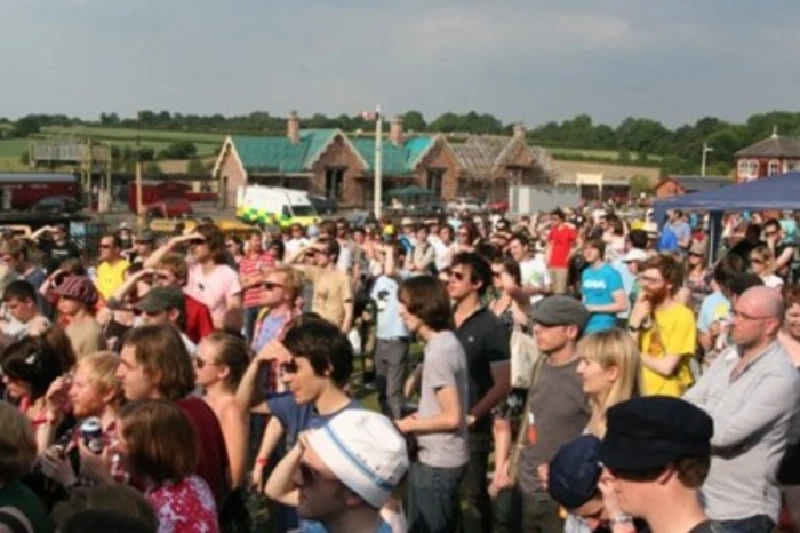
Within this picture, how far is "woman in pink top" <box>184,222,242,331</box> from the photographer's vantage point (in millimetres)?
7863

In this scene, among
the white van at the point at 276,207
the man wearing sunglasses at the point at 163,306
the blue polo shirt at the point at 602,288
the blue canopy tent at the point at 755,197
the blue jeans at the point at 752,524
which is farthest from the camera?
the white van at the point at 276,207

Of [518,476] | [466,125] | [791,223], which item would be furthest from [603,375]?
[466,125]

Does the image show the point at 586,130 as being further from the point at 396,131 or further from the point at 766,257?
the point at 766,257

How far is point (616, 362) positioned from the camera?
447cm

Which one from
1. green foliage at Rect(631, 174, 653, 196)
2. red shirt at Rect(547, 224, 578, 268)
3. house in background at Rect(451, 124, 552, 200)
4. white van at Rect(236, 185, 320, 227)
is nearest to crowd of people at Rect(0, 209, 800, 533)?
red shirt at Rect(547, 224, 578, 268)

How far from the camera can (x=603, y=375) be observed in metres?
4.48

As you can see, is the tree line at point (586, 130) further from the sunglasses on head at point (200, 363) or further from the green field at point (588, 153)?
the sunglasses on head at point (200, 363)

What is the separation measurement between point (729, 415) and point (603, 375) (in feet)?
1.73

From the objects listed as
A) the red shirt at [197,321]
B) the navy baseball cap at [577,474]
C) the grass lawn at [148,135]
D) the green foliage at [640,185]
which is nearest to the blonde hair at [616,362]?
the navy baseball cap at [577,474]

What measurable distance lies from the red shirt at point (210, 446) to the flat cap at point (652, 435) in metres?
1.94

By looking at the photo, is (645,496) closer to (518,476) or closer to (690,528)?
(690,528)

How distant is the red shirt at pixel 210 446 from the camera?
14.0ft

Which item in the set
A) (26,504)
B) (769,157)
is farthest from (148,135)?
(26,504)

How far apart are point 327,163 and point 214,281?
220ft
